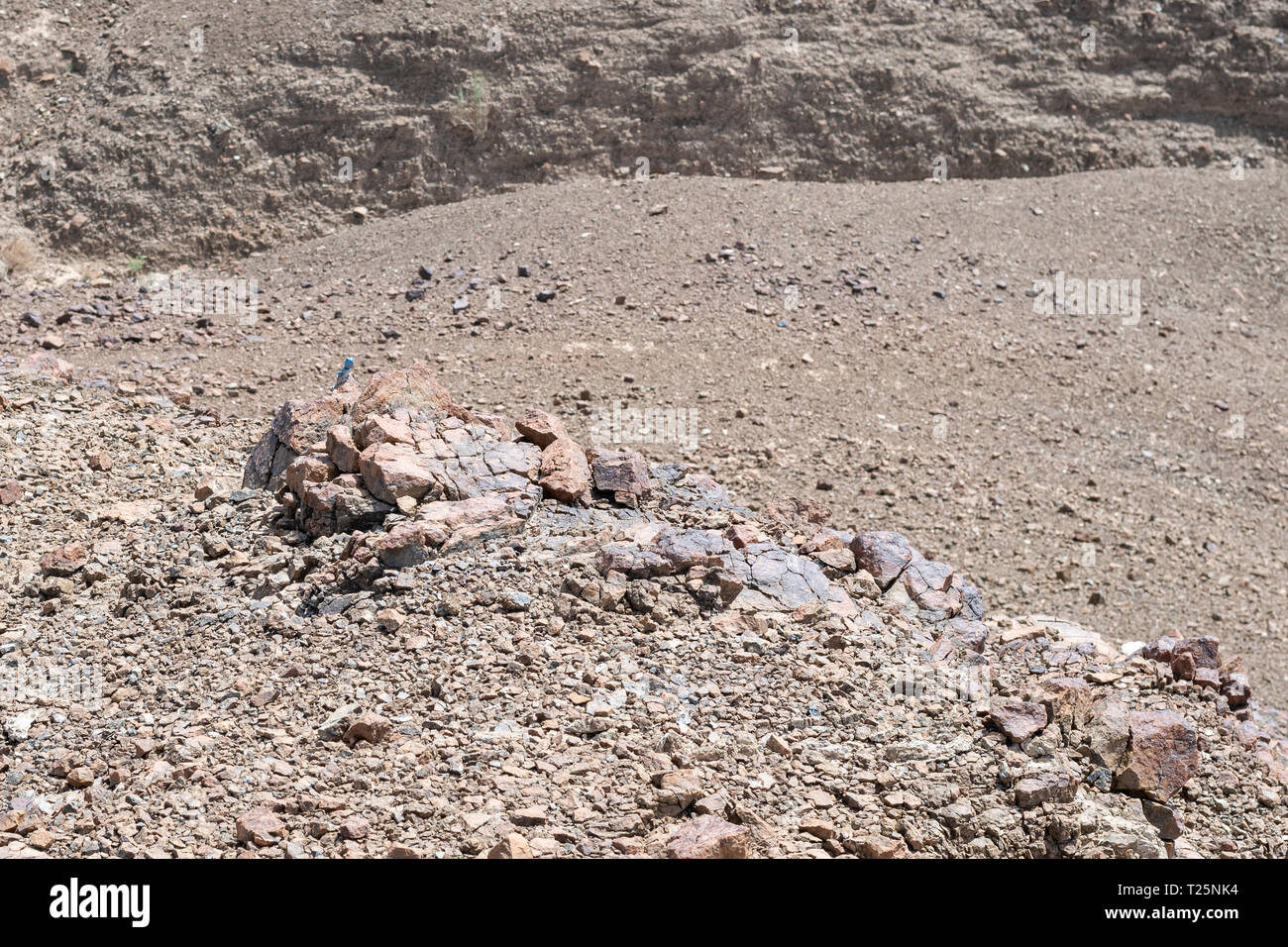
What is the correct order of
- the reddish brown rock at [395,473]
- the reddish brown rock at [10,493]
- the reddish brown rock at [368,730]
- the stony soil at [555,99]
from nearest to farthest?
the reddish brown rock at [368,730] < the reddish brown rock at [395,473] < the reddish brown rock at [10,493] < the stony soil at [555,99]

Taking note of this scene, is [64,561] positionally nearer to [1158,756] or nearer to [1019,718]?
[1019,718]

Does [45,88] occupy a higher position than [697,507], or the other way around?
[45,88]

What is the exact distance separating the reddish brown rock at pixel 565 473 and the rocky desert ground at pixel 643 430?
0.13 ft

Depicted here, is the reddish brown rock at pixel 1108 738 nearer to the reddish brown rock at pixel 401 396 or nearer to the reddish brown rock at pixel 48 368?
the reddish brown rock at pixel 401 396

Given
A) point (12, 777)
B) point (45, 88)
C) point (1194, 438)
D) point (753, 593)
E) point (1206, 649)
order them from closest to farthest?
point (12, 777), point (753, 593), point (1206, 649), point (1194, 438), point (45, 88)

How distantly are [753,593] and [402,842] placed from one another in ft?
8.16

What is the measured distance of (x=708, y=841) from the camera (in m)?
4.52

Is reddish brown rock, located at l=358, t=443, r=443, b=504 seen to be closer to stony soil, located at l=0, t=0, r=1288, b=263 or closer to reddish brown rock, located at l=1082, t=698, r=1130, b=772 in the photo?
reddish brown rock, located at l=1082, t=698, r=1130, b=772

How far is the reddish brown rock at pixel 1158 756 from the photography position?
5.57m

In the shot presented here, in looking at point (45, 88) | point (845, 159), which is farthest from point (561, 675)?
point (45, 88)

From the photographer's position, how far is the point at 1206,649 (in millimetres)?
7266

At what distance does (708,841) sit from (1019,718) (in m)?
1.87

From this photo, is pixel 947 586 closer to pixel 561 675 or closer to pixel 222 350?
pixel 561 675

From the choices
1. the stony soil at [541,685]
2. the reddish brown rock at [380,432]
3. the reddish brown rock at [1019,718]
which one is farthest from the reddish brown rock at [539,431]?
the reddish brown rock at [1019,718]
